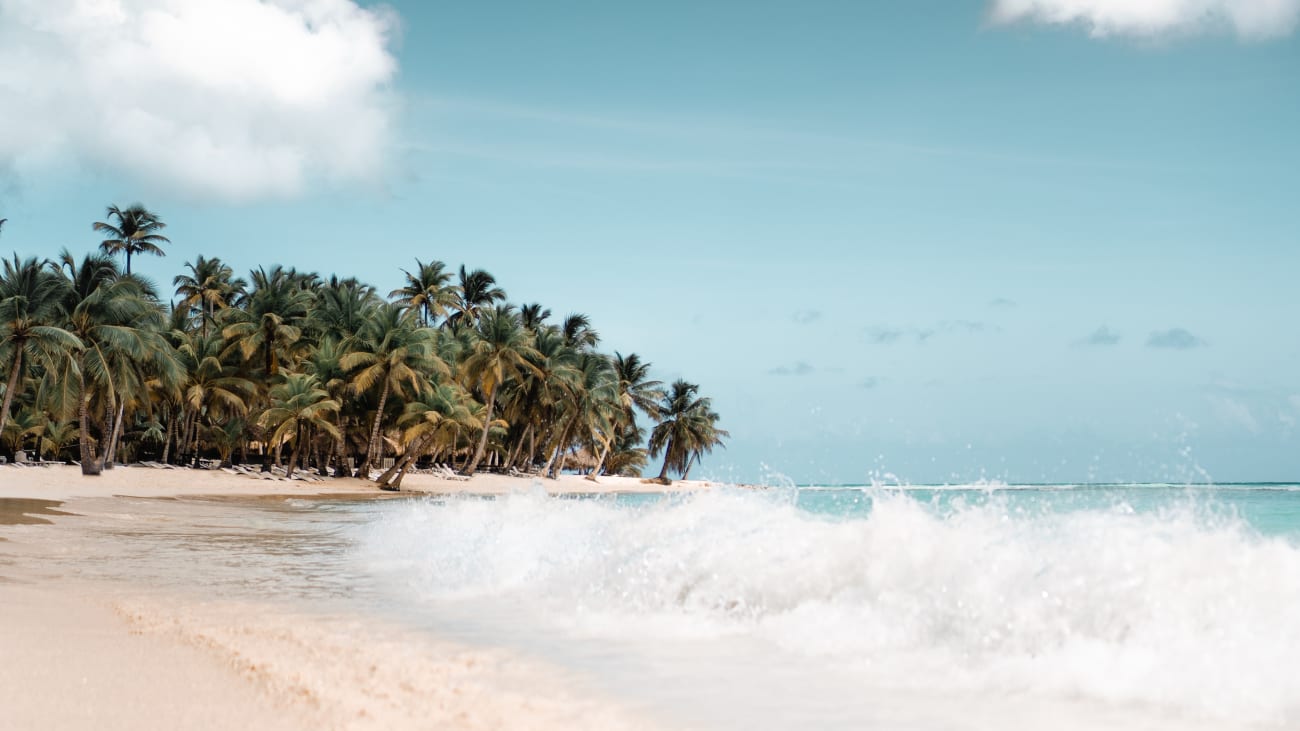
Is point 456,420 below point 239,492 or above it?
above

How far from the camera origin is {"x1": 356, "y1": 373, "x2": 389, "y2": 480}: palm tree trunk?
38.9 meters

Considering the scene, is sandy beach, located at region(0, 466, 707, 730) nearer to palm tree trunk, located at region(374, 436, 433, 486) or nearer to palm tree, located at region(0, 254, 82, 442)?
palm tree, located at region(0, 254, 82, 442)

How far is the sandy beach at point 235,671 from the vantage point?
3.71 metres

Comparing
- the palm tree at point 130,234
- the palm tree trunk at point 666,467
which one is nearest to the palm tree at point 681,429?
the palm tree trunk at point 666,467

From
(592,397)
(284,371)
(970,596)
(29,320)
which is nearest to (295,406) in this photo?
(284,371)

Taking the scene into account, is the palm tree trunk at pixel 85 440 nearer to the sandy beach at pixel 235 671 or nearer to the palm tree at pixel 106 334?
the palm tree at pixel 106 334

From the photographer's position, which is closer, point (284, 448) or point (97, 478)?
point (97, 478)

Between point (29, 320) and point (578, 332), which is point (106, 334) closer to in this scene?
point (29, 320)

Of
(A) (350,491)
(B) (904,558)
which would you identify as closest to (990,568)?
(B) (904,558)

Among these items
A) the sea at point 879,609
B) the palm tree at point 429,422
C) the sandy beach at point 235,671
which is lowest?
the sandy beach at point 235,671

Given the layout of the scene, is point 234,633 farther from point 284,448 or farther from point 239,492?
point 284,448

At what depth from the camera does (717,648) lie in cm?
530

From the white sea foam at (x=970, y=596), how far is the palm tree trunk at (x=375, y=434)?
3169 cm

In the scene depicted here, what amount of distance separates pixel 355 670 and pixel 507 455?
187 feet
